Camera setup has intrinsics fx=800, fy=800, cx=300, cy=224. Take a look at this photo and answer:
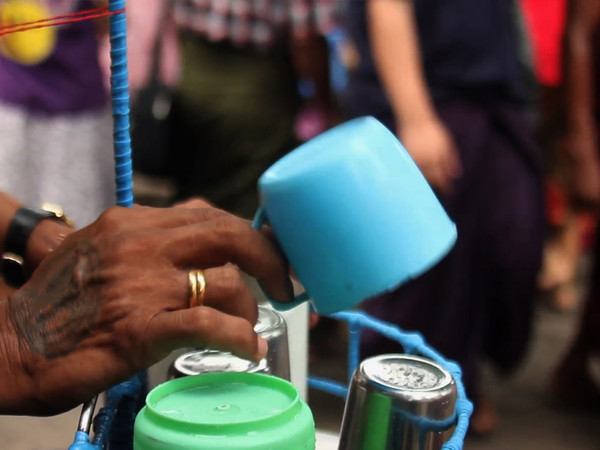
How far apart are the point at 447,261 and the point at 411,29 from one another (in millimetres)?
422

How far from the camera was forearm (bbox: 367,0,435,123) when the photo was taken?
1308 millimetres

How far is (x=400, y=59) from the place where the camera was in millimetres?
1311

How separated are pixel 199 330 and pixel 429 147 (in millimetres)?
912

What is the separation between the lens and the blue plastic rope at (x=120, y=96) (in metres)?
0.54

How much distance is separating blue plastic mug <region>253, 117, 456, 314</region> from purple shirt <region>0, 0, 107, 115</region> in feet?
3.33

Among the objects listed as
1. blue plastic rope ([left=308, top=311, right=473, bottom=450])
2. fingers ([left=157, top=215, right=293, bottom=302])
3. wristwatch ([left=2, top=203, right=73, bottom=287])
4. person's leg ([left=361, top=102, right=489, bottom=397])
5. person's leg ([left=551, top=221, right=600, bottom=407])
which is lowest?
person's leg ([left=551, top=221, right=600, bottom=407])

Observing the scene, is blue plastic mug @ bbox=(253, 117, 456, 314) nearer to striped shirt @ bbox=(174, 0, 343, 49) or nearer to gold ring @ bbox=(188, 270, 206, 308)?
gold ring @ bbox=(188, 270, 206, 308)

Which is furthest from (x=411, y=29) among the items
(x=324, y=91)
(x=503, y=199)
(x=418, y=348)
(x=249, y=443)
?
(x=249, y=443)

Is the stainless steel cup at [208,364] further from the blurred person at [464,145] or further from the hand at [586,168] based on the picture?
the hand at [586,168]

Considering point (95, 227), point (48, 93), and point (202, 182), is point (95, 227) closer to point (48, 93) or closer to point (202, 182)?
point (48, 93)

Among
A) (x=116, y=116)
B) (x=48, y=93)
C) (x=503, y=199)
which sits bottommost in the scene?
(x=503, y=199)

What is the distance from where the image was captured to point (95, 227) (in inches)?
20.0

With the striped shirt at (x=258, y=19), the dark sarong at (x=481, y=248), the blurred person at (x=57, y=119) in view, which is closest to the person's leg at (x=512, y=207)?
the dark sarong at (x=481, y=248)

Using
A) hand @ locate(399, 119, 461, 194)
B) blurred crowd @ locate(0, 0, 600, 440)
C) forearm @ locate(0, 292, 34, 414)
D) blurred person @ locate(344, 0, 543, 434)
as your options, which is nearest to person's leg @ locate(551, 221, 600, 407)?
blurred crowd @ locate(0, 0, 600, 440)
